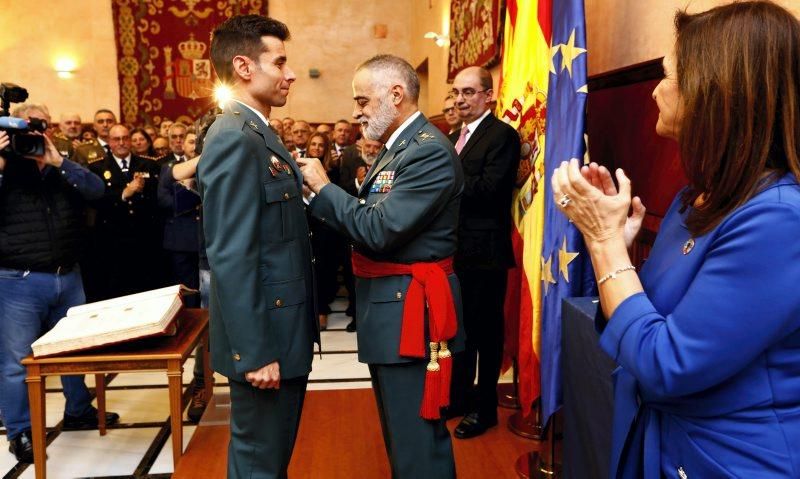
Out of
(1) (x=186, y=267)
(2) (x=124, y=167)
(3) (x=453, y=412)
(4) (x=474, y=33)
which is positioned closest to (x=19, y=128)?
(1) (x=186, y=267)

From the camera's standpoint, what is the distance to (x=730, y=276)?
838mm

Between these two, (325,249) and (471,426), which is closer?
(471,426)

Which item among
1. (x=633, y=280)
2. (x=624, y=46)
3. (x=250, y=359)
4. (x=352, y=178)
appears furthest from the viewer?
(x=352, y=178)

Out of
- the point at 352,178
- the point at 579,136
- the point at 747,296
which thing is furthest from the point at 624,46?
the point at 352,178

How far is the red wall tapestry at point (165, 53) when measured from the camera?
1029cm

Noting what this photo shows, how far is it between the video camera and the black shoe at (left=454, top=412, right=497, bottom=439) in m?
2.30

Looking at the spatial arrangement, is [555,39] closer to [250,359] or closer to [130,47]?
[250,359]

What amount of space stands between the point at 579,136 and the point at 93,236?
367cm

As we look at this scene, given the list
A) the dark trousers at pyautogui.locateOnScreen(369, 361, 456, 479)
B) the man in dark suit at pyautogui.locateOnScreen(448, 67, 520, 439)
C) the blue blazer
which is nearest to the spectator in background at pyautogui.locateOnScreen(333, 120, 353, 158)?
the man in dark suit at pyautogui.locateOnScreen(448, 67, 520, 439)

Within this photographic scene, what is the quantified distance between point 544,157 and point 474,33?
3299 mm

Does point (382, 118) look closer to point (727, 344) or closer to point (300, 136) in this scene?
point (727, 344)

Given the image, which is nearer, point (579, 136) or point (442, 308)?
point (442, 308)

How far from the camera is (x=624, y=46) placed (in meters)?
2.53

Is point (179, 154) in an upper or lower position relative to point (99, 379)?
A: upper
